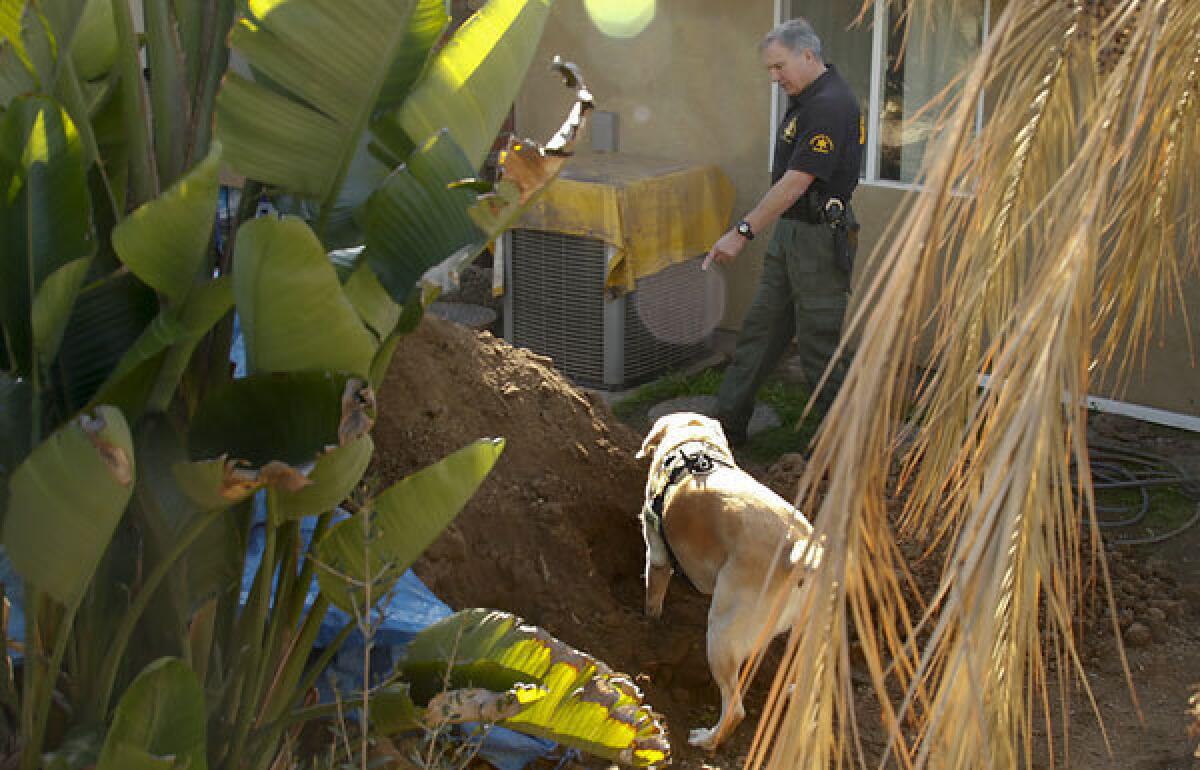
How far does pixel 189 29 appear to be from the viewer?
10.3 ft

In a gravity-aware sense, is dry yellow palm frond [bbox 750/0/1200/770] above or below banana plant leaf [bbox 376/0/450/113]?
below

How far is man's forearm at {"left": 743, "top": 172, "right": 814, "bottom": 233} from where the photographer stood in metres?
6.65

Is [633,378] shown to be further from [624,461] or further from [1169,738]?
[1169,738]

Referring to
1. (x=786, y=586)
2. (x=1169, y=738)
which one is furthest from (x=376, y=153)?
(x=1169, y=738)

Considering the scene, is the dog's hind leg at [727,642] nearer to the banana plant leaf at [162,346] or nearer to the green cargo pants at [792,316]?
the banana plant leaf at [162,346]

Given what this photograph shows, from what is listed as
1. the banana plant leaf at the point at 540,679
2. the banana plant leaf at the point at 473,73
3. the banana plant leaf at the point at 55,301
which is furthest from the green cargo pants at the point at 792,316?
the banana plant leaf at the point at 55,301

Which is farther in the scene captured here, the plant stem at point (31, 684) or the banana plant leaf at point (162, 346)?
the plant stem at point (31, 684)

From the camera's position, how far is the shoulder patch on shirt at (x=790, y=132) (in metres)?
6.77

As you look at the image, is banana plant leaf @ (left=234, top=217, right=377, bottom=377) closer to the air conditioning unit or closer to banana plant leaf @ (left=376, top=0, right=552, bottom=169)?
banana plant leaf @ (left=376, top=0, right=552, bottom=169)

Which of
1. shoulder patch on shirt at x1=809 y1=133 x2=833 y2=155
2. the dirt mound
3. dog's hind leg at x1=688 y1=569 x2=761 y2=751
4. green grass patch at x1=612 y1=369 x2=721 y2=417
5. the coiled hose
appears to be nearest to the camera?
dog's hind leg at x1=688 y1=569 x2=761 y2=751

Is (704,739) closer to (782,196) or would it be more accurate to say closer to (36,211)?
(36,211)

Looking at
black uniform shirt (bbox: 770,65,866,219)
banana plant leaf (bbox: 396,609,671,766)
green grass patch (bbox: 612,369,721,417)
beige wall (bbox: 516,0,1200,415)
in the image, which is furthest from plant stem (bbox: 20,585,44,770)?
beige wall (bbox: 516,0,1200,415)

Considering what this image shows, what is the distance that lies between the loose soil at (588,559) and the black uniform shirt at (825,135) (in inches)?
68.0

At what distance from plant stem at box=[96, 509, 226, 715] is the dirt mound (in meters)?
Answer: 1.77
